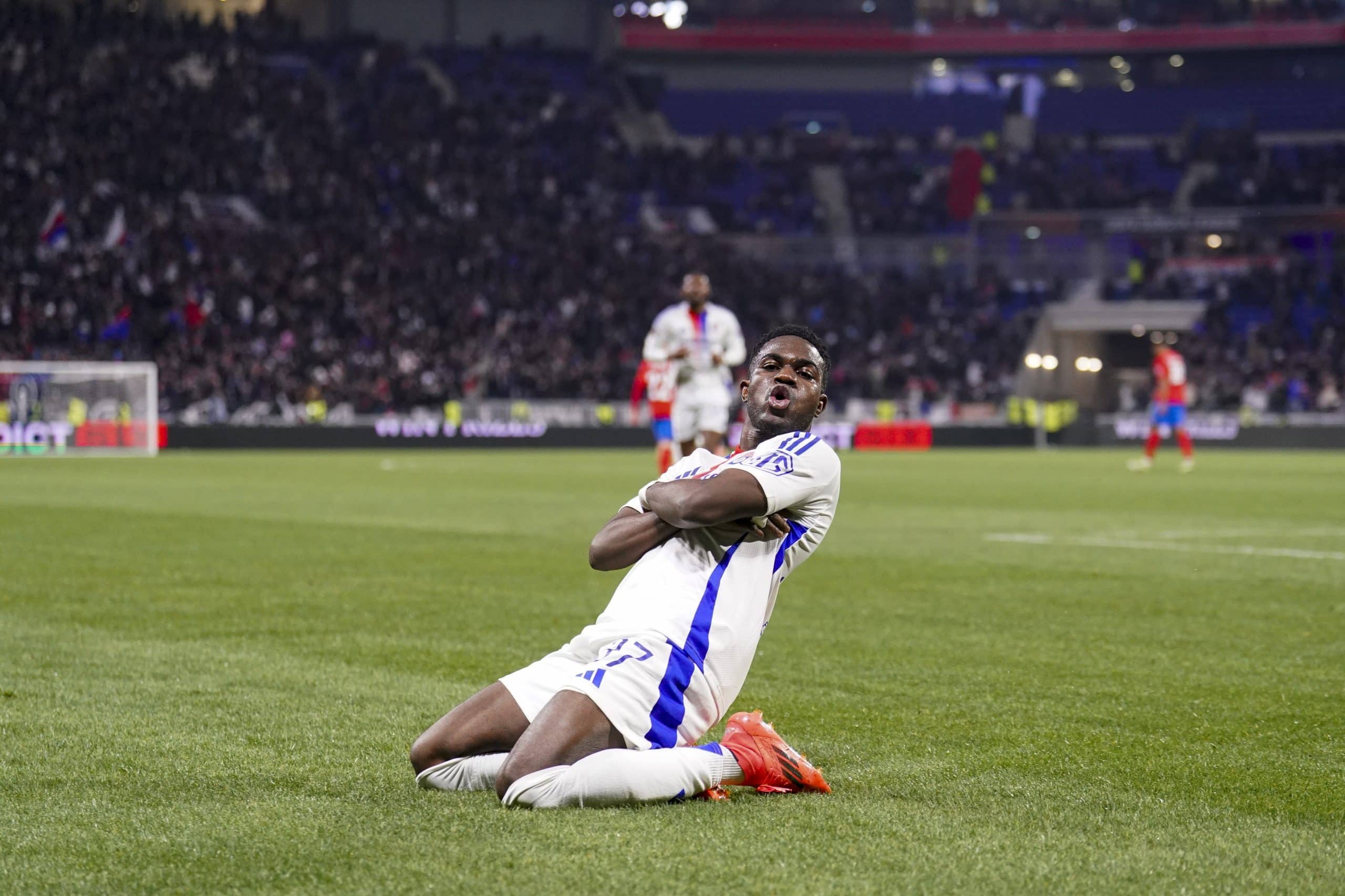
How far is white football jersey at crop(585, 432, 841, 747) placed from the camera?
438 centimetres

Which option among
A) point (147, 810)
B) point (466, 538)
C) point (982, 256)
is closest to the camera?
point (147, 810)

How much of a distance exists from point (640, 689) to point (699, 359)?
41.9 feet

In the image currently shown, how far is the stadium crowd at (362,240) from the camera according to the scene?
3766 cm

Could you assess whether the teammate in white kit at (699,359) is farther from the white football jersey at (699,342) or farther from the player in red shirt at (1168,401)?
the player in red shirt at (1168,401)

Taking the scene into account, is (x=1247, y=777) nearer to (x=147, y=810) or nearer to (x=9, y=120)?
(x=147, y=810)

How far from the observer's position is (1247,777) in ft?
15.4

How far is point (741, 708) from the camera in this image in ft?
19.5

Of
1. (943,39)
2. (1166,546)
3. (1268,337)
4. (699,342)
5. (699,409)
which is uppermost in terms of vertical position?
(943,39)

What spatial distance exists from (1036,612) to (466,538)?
582 centimetres

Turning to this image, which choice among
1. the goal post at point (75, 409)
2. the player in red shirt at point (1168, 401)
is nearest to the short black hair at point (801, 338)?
the player in red shirt at point (1168, 401)

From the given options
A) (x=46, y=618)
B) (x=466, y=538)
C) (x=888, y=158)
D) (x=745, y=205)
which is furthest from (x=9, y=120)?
(x=46, y=618)

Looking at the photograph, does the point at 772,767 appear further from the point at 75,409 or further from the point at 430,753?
the point at 75,409

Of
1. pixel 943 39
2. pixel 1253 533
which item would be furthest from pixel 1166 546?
pixel 943 39

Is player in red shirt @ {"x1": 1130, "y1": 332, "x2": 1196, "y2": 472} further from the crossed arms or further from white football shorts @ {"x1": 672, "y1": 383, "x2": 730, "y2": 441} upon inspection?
the crossed arms
